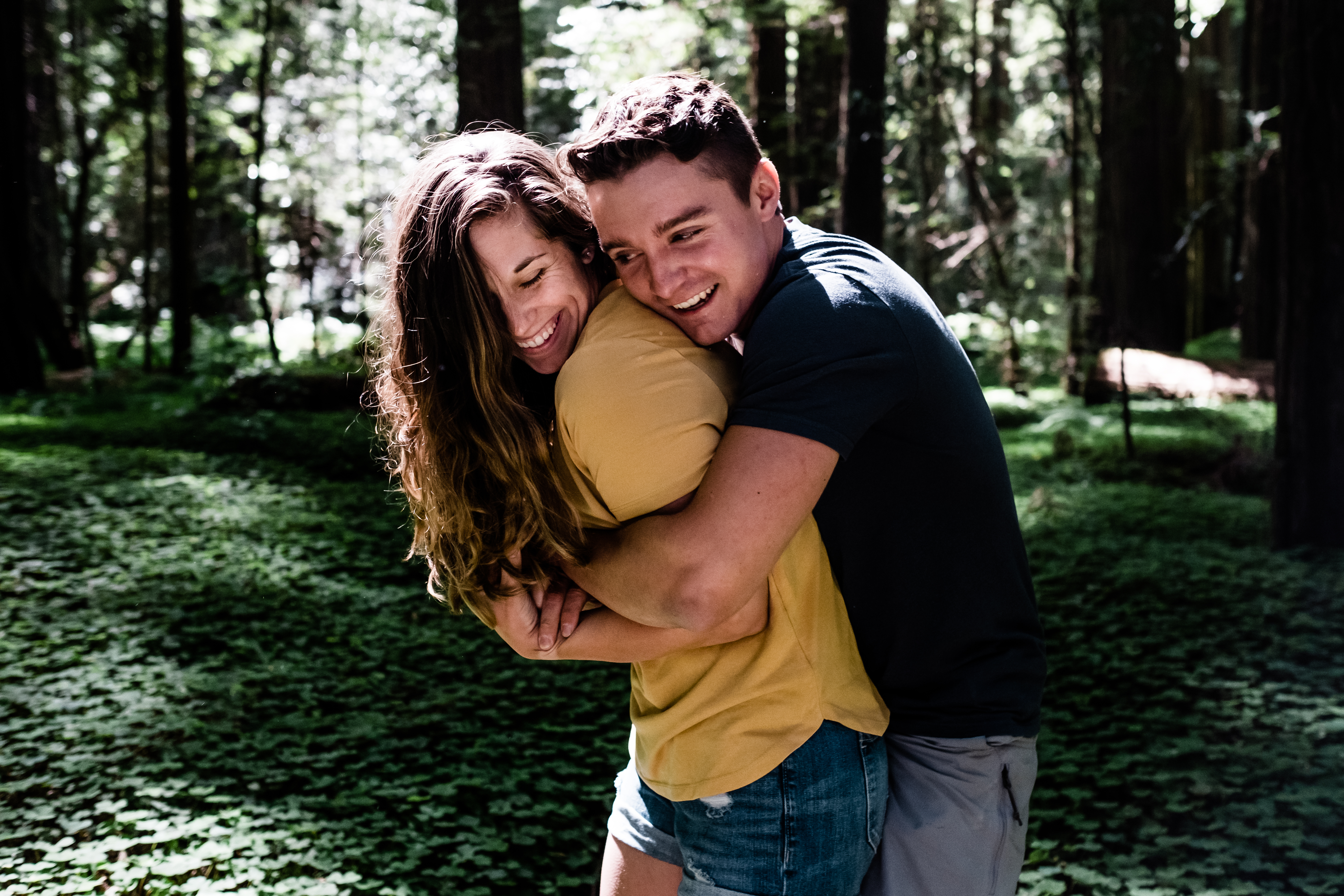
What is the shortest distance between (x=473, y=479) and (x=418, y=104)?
1640 centimetres

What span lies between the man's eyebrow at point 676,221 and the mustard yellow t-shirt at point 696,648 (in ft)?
0.45

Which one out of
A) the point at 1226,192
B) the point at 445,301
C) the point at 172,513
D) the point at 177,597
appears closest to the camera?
the point at 445,301

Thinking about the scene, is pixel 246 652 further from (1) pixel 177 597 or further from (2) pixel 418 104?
(2) pixel 418 104

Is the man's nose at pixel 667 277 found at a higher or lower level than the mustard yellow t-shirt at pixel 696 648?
higher

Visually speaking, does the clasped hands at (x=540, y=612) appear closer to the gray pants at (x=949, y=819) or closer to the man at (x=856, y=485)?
the man at (x=856, y=485)

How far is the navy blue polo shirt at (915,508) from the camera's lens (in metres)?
1.58

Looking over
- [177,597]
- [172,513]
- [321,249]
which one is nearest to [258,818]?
[177,597]

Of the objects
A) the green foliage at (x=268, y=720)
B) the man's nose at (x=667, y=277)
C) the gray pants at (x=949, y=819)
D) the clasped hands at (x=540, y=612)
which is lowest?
the green foliage at (x=268, y=720)

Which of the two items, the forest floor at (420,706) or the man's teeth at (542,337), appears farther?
the forest floor at (420,706)

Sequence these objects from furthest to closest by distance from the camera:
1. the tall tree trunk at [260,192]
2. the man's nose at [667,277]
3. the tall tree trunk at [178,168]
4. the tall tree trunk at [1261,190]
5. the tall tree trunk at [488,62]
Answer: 1. the tall tree trunk at [178,168]
2. the tall tree trunk at [260,192]
3. the tall tree trunk at [488,62]
4. the tall tree trunk at [1261,190]
5. the man's nose at [667,277]

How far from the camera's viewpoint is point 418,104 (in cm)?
1678

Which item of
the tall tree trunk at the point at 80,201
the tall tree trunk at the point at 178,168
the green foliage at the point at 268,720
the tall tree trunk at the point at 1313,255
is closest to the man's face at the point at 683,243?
the green foliage at the point at 268,720

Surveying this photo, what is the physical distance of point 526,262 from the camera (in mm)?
1841

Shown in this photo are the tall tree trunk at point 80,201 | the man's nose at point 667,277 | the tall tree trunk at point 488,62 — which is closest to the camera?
the man's nose at point 667,277
